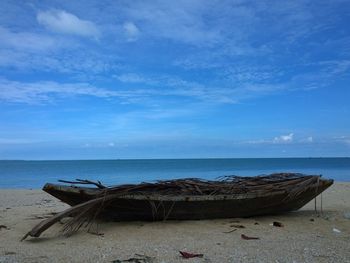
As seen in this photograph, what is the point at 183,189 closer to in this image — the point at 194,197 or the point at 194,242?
the point at 194,197

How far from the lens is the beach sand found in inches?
230

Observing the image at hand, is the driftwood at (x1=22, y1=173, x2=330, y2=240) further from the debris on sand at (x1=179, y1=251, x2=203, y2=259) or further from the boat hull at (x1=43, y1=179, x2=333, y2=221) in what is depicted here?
the debris on sand at (x1=179, y1=251, x2=203, y2=259)

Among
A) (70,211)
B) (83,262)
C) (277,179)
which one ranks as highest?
(277,179)

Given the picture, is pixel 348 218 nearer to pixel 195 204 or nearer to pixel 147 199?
pixel 195 204

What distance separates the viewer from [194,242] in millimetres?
6781

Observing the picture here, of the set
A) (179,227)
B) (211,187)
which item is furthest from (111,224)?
(211,187)

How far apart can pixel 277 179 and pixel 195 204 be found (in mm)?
2461

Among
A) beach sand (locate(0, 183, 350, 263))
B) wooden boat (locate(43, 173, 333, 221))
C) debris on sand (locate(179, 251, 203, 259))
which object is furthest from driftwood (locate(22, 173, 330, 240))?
debris on sand (locate(179, 251, 203, 259))

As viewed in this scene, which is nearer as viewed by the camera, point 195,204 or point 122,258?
point 122,258

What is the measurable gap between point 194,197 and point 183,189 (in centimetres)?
54

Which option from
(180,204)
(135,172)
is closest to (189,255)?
(180,204)

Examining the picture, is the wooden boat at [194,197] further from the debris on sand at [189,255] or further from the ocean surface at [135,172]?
the ocean surface at [135,172]

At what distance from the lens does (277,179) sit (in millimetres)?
9625

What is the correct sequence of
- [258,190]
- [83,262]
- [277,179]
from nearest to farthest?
[83,262] < [258,190] < [277,179]
